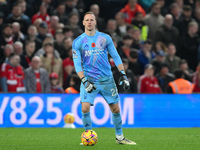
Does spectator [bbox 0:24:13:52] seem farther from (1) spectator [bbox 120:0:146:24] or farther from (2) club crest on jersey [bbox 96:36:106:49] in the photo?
(2) club crest on jersey [bbox 96:36:106:49]

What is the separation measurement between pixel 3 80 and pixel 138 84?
4192 millimetres

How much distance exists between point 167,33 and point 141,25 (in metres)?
1.00

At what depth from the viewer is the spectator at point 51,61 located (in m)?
15.5

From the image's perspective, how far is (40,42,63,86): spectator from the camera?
51.0 feet

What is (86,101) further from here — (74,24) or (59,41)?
(74,24)

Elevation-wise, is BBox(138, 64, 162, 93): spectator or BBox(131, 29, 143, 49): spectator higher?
BBox(131, 29, 143, 49): spectator

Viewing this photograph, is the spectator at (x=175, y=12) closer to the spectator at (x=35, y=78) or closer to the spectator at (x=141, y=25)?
the spectator at (x=141, y=25)

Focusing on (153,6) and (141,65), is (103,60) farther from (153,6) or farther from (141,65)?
(153,6)

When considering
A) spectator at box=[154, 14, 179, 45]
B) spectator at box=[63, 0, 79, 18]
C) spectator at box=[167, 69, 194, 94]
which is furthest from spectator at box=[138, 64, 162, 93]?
spectator at box=[63, 0, 79, 18]

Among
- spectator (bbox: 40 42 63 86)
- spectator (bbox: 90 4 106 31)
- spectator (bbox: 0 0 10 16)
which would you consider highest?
spectator (bbox: 0 0 10 16)

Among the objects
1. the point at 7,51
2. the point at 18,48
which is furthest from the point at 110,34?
A: the point at 7,51

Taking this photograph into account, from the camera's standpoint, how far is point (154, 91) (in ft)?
50.4

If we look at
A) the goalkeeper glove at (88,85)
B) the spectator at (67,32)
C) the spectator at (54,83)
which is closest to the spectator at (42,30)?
the spectator at (67,32)

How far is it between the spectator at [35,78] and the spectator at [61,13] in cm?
341
